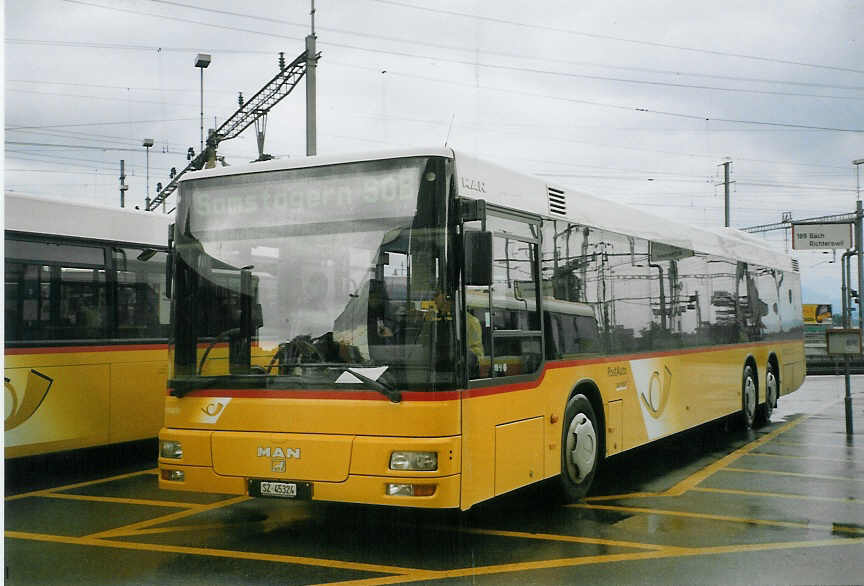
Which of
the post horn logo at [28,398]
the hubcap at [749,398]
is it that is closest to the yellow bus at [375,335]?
the post horn logo at [28,398]

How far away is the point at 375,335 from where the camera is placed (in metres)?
6.70

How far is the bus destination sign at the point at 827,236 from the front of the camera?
1683 cm

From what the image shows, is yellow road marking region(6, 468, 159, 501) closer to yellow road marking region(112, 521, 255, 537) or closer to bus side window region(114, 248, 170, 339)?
bus side window region(114, 248, 170, 339)

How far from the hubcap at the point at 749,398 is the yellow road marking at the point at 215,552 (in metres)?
9.20

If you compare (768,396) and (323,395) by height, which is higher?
(323,395)

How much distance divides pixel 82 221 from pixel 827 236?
40.2 ft

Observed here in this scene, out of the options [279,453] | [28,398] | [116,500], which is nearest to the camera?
[279,453]

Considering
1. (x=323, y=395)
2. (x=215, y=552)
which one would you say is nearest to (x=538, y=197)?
(x=323, y=395)

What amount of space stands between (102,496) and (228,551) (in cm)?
300

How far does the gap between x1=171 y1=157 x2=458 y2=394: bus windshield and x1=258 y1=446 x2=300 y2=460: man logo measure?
446 mm

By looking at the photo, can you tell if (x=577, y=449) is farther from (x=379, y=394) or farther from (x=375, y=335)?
(x=375, y=335)

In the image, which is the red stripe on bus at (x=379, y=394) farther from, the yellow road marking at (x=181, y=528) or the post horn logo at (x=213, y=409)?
the yellow road marking at (x=181, y=528)

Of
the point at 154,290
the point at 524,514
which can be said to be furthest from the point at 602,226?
the point at 154,290

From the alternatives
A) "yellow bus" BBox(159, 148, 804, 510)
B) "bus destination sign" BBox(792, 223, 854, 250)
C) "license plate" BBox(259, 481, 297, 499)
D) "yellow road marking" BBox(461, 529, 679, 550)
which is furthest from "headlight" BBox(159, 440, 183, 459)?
"bus destination sign" BBox(792, 223, 854, 250)
